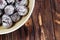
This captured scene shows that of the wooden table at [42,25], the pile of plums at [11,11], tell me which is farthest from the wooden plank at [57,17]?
the pile of plums at [11,11]

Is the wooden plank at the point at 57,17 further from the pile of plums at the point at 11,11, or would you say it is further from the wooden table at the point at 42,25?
the pile of plums at the point at 11,11

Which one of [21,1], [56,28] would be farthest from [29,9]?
[56,28]

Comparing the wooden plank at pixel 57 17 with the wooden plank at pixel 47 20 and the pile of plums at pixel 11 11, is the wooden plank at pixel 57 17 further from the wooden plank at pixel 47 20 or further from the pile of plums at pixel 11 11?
the pile of plums at pixel 11 11

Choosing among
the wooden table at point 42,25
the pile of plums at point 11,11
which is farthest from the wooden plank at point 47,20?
the pile of plums at point 11,11

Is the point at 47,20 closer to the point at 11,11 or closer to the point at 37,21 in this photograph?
the point at 37,21

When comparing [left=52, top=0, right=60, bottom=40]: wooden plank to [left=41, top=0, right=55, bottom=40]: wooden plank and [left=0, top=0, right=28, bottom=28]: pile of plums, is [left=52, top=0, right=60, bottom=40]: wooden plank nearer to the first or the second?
[left=41, top=0, right=55, bottom=40]: wooden plank
